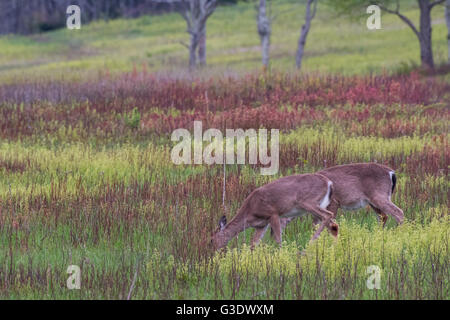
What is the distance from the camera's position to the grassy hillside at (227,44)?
3678 cm

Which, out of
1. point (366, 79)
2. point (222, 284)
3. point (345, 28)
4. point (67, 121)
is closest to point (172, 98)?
point (67, 121)

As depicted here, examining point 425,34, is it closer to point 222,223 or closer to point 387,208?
point 387,208

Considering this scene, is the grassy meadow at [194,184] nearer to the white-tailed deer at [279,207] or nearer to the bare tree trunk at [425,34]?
the white-tailed deer at [279,207]

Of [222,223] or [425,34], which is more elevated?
[425,34]

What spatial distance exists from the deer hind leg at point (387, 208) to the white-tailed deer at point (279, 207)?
2.25 ft

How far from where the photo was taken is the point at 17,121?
53.2 ft

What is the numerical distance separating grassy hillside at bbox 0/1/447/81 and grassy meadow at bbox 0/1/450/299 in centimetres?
1035

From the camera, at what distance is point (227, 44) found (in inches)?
1927

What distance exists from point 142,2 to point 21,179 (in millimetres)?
67957

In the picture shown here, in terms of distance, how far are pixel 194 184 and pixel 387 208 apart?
3.09m

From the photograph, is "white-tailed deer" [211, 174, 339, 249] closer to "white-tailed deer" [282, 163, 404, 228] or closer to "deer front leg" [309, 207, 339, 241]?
"deer front leg" [309, 207, 339, 241]
